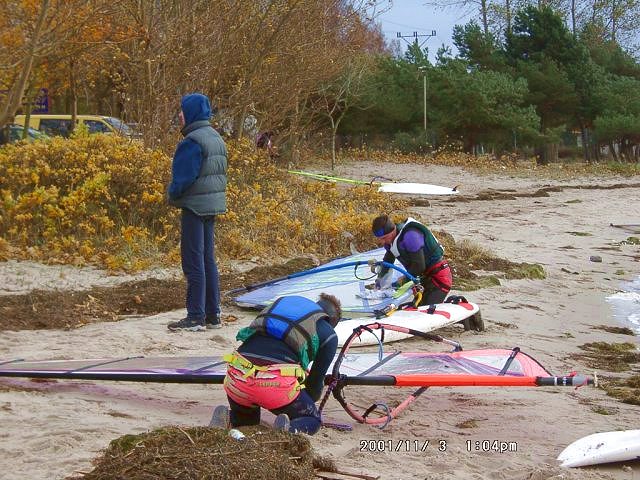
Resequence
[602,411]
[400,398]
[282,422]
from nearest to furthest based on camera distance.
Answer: [282,422] → [602,411] → [400,398]

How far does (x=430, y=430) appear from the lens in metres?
5.43

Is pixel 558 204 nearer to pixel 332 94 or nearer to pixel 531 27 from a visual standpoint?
pixel 332 94

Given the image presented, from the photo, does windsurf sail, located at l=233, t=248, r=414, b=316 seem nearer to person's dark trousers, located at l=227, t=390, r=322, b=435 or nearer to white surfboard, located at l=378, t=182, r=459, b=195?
person's dark trousers, located at l=227, t=390, r=322, b=435

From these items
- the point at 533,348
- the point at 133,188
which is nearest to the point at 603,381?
the point at 533,348

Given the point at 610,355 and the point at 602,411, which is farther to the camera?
the point at 610,355

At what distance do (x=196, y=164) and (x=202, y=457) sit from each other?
3.96 meters

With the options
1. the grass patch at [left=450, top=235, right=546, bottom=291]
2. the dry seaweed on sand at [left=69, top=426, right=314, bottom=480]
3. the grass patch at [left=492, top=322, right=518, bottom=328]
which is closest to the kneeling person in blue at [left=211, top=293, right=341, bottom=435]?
the dry seaweed on sand at [left=69, top=426, right=314, bottom=480]

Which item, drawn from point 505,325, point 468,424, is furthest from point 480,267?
point 468,424

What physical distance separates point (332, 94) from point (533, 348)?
60.8 ft

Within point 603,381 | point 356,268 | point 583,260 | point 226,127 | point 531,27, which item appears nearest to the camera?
point 603,381

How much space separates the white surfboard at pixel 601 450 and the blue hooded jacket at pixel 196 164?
3.55 m

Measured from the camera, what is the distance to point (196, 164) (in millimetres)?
7418

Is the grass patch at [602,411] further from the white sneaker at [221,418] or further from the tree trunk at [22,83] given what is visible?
the tree trunk at [22,83]

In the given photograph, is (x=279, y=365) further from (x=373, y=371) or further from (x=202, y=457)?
(x=373, y=371)
